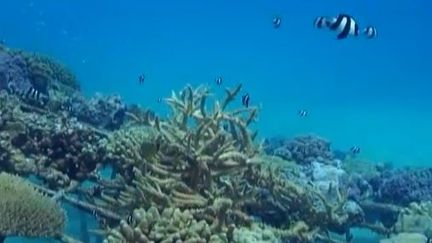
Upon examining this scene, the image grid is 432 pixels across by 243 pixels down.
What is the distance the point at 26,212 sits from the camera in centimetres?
677

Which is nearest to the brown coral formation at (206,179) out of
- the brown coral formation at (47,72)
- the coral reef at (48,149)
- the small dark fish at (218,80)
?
the coral reef at (48,149)

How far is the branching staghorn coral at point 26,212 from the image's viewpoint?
Result: 666cm

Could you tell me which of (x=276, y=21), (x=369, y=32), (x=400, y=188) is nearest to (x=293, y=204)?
(x=400, y=188)

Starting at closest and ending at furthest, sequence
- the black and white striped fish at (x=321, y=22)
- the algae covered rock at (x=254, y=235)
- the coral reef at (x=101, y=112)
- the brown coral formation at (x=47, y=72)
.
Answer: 1. the algae covered rock at (x=254, y=235)
2. the black and white striped fish at (x=321, y=22)
3. the coral reef at (x=101, y=112)
4. the brown coral formation at (x=47, y=72)

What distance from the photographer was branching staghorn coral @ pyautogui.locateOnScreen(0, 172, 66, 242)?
21.8 ft

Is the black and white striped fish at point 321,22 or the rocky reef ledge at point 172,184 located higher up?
the black and white striped fish at point 321,22

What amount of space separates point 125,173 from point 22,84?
19.8 feet

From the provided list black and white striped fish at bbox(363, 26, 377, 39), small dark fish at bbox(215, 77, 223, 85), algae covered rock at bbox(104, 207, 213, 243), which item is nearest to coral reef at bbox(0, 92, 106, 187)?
algae covered rock at bbox(104, 207, 213, 243)

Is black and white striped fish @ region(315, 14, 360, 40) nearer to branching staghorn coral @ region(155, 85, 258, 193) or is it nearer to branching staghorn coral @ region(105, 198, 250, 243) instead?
branching staghorn coral @ region(155, 85, 258, 193)

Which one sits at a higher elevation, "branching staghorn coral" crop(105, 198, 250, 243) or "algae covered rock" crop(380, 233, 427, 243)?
"algae covered rock" crop(380, 233, 427, 243)

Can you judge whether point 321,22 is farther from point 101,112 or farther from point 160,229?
point 160,229

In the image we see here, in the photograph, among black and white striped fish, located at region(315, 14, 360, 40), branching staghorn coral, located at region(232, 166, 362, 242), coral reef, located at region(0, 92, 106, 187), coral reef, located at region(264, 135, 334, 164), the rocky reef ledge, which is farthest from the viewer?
coral reef, located at region(264, 135, 334, 164)

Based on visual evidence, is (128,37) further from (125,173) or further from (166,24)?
(125,173)

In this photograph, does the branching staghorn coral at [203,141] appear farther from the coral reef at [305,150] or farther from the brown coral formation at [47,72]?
the brown coral formation at [47,72]
